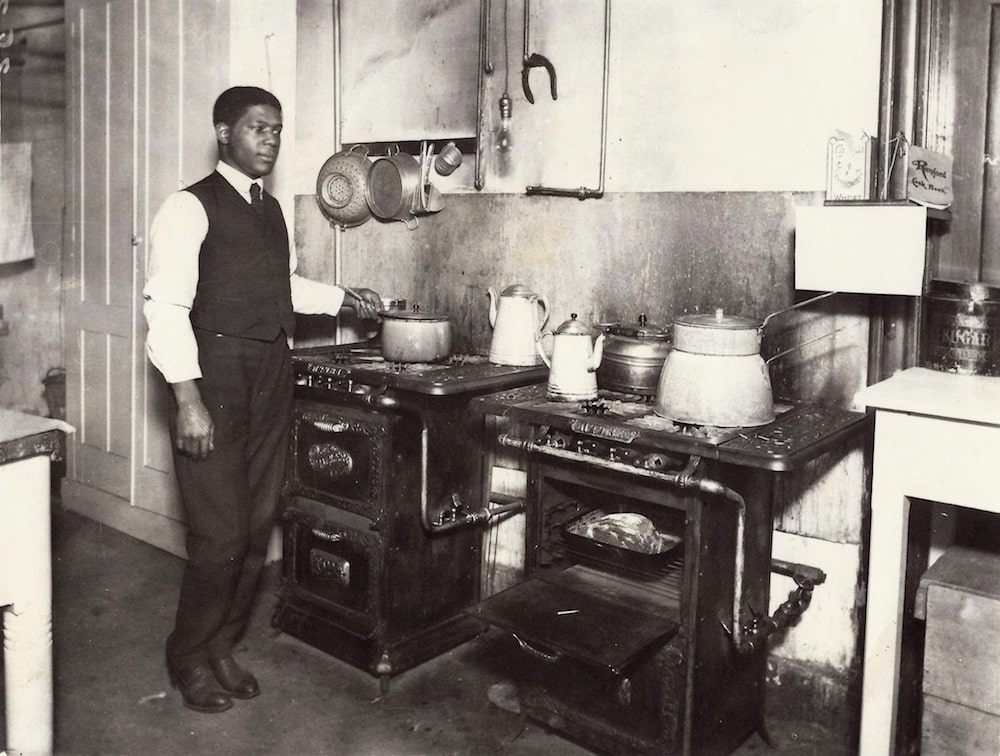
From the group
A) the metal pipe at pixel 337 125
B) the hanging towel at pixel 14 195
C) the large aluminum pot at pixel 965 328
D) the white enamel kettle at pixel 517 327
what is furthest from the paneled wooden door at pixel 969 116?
the hanging towel at pixel 14 195

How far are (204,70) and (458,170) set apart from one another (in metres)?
1.18

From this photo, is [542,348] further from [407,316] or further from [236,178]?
[236,178]

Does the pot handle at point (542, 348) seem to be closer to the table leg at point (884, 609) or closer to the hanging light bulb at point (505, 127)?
the hanging light bulb at point (505, 127)

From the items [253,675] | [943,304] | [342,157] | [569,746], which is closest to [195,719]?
[253,675]

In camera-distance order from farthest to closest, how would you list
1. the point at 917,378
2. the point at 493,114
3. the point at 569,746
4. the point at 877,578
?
the point at 493,114 → the point at 569,746 → the point at 917,378 → the point at 877,578

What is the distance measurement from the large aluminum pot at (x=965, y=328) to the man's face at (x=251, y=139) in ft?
6.32

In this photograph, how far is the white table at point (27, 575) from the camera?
71.7 inches

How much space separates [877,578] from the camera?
6.65 ft

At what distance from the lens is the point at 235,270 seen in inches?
101

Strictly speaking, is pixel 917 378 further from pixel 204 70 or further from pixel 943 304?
pixel 204 70

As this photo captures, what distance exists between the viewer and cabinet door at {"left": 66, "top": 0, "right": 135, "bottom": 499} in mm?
3994

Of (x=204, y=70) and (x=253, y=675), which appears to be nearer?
(x=253, y=675)

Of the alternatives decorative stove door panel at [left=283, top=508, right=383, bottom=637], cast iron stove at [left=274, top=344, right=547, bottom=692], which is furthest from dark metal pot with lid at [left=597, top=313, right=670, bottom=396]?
decorative stove door panel at [left=283, top=508, right=383, bottom=637]

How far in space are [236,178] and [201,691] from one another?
1549 mm
